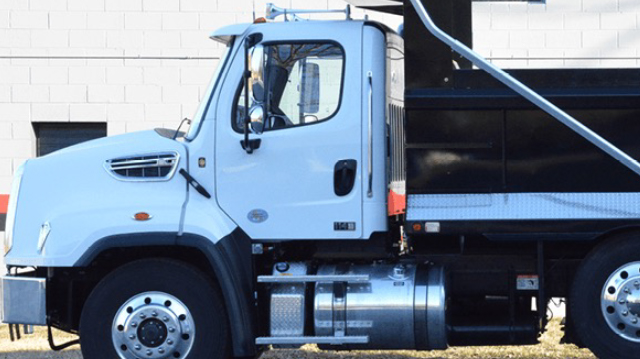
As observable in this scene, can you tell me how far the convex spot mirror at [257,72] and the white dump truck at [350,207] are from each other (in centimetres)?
2

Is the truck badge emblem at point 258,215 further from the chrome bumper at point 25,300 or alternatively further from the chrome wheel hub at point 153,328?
the chrome bumper at point 25,300

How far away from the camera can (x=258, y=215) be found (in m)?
7.86

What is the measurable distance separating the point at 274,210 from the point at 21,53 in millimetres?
6711

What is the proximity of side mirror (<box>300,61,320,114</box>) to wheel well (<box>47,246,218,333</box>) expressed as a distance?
130cm

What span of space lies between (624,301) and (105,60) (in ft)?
25.5

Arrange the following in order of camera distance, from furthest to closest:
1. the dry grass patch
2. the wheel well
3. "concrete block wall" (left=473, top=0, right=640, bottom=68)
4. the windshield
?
1. "concrete block wall" (left=473, top=0, right=640, bottom=68)
2. the dry grass patch
3. the wheel well
4. the windshield

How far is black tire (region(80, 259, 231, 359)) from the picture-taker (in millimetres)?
7746

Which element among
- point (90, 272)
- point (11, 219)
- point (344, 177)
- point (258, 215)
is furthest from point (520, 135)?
point (11, 219)

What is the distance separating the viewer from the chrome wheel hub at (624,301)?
24.5ft

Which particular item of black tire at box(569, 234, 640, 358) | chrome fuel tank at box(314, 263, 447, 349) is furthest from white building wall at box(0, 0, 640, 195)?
black tire at box(569, 234, 640, 358)

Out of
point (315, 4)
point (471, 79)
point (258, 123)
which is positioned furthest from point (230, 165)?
point (315, 4)

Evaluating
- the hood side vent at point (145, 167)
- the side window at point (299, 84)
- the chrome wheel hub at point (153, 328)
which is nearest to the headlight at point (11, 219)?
the hood side vent at point (145, 167)

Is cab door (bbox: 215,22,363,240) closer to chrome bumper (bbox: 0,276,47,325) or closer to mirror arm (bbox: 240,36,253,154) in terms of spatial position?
mirror arm (bbox: 240,36,253,154)

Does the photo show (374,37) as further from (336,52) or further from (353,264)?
(353,264)
